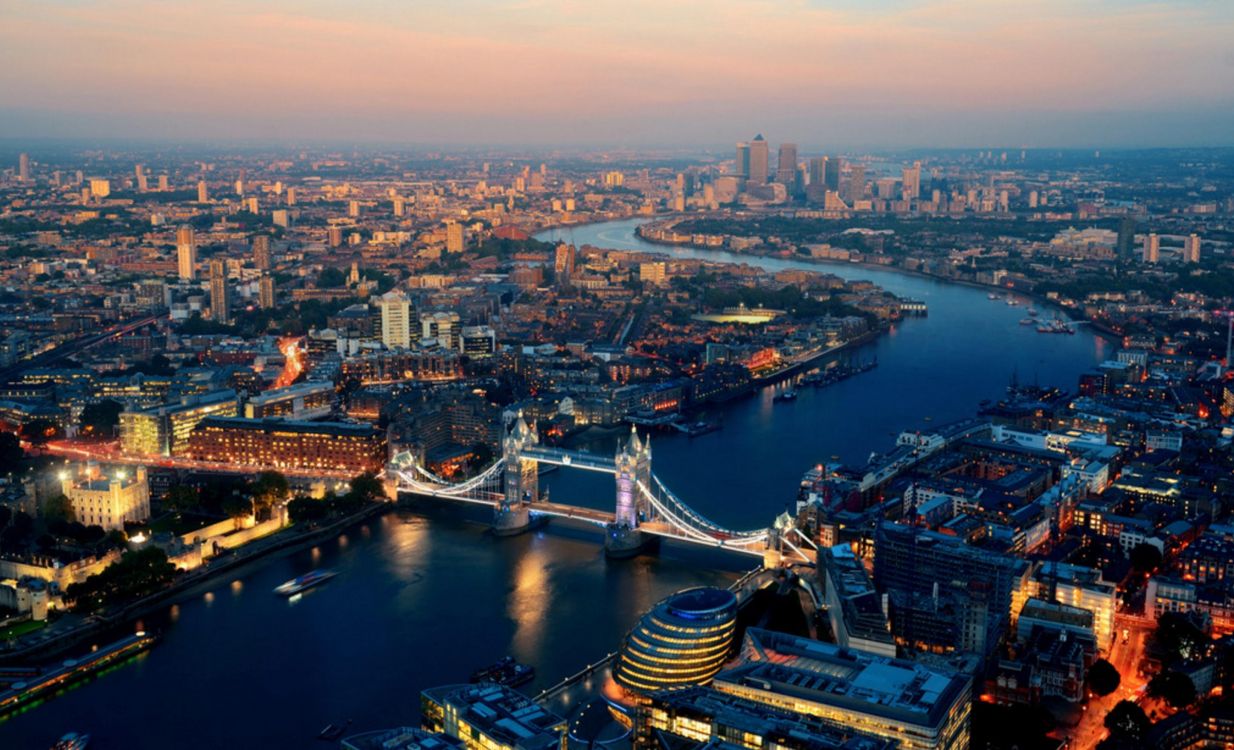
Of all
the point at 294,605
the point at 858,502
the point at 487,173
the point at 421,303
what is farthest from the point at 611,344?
the point at 487,173

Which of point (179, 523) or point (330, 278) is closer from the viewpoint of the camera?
point (179, 523)

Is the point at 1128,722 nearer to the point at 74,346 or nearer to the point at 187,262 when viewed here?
the point at 74,346

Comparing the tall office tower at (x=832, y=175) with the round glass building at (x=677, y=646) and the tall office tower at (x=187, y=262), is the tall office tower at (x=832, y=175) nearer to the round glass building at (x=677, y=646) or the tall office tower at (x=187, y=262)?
the tall office tower at (x=187, y=262)

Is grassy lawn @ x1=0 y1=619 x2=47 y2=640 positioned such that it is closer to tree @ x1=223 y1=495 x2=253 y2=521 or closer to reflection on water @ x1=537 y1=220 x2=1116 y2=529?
tree @ x1=223 y1=495 x2=253 y2=521

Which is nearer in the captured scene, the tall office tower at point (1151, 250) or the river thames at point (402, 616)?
the river thames at point (402, 616)

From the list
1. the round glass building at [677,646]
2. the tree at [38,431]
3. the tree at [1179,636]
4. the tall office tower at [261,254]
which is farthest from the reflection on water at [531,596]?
the tall office tower at [261,254]

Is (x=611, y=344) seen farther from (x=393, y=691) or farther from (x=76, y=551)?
(x=393, y=691)

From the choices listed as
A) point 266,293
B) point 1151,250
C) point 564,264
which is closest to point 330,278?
point 266,293
